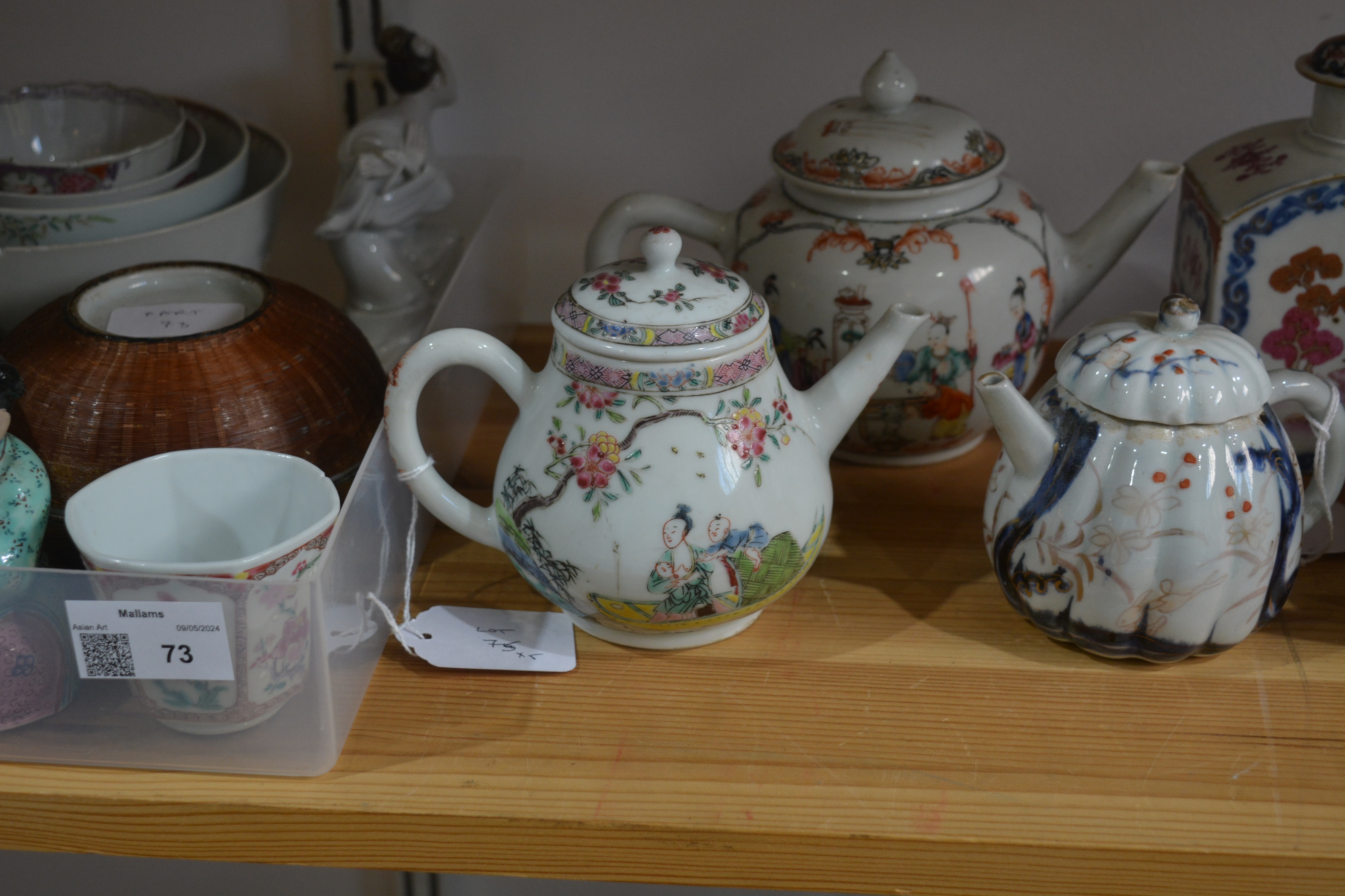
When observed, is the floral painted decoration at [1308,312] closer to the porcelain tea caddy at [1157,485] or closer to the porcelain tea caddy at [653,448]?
the porcelain tea caddy at [1157,485]

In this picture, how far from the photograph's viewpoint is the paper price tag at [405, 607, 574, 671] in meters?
0.65

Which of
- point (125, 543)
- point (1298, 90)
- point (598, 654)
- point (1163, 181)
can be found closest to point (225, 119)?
point (125, 543)

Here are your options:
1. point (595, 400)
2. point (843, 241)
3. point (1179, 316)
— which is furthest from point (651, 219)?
point (1179, 316)

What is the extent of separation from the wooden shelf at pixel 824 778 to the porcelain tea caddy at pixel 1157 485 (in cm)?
5

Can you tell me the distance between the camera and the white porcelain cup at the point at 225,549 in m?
0.53

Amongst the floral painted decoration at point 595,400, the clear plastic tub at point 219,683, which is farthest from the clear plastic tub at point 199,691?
the floral painted decoration at point 595,400

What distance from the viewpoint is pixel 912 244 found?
28.2 inches

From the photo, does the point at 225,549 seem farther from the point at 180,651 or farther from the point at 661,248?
the point at 661,248

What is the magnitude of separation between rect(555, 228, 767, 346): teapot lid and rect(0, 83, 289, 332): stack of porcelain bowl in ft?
1.02

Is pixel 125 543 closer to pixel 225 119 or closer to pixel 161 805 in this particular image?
pixel 161 805

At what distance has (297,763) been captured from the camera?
57cm

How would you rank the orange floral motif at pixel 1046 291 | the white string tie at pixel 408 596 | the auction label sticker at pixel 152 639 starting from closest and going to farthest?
1. the auction label sticker at pixel 152 639
2. the white string tie at pixel 408 596
3. the orange floral motif at pixel 1046 291

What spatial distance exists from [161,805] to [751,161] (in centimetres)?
66

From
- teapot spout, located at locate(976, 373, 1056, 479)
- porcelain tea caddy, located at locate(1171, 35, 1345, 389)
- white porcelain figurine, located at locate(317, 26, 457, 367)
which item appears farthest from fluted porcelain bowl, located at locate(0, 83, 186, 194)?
porcelain tea caddy, located at locate(1171, 35, 1345, 389)
